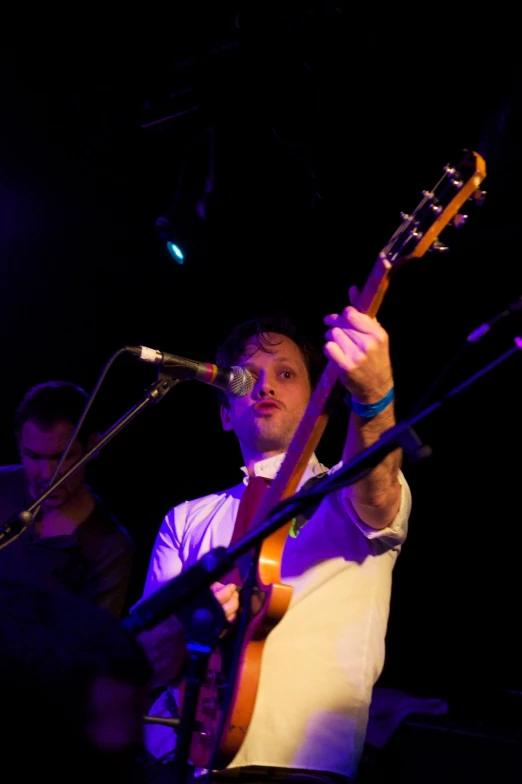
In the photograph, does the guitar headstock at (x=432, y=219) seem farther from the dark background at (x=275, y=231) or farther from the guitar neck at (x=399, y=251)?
the dark background at (x=275, y=231)

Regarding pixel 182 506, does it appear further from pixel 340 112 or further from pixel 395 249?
pixel 340 112

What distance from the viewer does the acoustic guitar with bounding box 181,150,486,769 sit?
6.84 feet

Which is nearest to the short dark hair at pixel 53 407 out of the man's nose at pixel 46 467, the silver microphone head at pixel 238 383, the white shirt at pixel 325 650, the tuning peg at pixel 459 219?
A: the man's nose at pixel 46 467

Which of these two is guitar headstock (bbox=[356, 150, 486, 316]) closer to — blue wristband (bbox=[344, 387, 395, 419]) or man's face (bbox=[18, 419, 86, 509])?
blue wristband (bbox=[344, 387, 395, 419])

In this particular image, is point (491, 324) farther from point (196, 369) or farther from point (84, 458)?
point (84, 458)

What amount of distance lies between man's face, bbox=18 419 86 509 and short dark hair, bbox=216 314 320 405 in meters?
0.97

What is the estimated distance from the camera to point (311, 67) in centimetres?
355

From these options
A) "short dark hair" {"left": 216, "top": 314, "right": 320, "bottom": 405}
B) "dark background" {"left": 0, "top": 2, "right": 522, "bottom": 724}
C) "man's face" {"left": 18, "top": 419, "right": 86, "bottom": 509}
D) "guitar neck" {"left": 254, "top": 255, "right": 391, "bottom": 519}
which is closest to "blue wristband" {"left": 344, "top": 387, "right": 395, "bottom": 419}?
"guitar neck" {"left": 254, "top": 255, "right": 391, "bottom": 519}

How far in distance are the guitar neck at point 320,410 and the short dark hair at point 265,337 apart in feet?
3.64

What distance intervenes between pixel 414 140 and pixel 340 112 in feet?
1.38

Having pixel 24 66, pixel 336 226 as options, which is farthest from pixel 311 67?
pixel 24 66

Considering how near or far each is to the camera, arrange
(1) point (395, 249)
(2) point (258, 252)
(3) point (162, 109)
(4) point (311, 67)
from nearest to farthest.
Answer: (1) point (395, 249) → (4) point (311, 67) → (3) point (162, 109) → (2) point (258, 252)

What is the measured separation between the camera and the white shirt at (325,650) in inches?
91.0

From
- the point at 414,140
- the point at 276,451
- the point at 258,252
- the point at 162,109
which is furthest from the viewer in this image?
the point at 258,252
